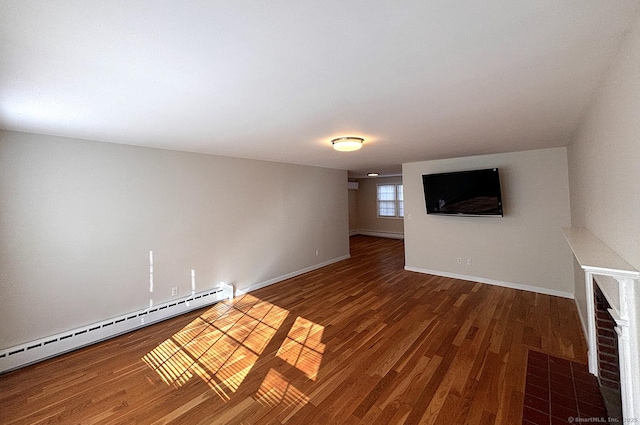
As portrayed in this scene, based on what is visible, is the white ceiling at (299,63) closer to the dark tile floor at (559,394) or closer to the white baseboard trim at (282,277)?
the dark tile floor at (559,394)

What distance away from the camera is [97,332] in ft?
9.45

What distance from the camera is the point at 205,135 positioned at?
2.79 meters

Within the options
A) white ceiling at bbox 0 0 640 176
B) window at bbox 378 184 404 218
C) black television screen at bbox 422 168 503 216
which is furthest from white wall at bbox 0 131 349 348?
window at bbox 378 184 404 218

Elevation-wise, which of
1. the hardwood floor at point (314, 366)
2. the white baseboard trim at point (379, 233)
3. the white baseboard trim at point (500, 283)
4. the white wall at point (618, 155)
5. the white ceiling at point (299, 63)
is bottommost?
the hardwood floor at point (314, 366)

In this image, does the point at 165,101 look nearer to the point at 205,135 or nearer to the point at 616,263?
the point at 205,135

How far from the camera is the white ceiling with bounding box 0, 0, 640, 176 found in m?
0.99

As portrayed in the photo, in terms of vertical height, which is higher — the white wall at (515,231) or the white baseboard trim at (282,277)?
the white wall at (515,231)

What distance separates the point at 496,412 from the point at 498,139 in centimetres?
302

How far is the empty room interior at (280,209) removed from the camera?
1.15m

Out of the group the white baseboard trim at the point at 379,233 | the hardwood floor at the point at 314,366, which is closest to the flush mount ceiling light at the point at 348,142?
the hardwood floor at the point at 314,366

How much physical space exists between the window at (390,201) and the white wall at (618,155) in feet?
23.4

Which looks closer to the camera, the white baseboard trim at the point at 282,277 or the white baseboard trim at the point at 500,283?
the white baseboard trim at the point at 500,283

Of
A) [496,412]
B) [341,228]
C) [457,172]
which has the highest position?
[457,172]

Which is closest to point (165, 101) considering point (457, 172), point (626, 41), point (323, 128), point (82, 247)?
point (323, 128)
